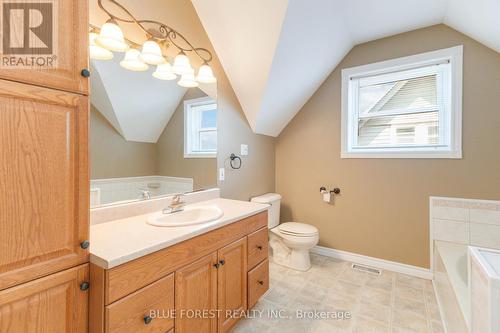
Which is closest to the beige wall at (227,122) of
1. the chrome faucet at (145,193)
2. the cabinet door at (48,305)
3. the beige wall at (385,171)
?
the beige wall at (385,171)

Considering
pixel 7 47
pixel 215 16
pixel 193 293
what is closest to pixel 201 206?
pixel 193 293

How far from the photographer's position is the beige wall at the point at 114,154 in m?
1.35

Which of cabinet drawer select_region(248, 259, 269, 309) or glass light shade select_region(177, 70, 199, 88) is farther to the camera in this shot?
glass light shade select_region(177, 70, 199, 88)

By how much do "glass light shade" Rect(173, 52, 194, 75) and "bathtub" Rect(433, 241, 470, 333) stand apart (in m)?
2.28

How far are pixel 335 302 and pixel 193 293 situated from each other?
1.32 m

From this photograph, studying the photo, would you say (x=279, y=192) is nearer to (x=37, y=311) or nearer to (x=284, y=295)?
(x=284, y=295)

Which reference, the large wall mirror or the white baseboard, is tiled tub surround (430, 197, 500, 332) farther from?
the large wall mirror

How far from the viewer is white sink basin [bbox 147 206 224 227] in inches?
57.4

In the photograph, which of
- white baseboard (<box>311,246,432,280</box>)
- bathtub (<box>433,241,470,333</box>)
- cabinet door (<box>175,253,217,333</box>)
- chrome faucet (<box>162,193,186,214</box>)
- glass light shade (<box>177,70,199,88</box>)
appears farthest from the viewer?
white baseboard (<box>311,246,432,280</box>)

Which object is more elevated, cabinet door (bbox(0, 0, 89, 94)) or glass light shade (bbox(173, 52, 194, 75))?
glass light shade (bbox(173, 52, 194, 75))

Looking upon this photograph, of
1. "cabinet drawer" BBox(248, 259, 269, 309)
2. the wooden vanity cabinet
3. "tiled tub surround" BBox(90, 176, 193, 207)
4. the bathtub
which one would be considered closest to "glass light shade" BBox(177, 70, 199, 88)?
"tiled tub surround" BBox(90, 176, 193, 207)

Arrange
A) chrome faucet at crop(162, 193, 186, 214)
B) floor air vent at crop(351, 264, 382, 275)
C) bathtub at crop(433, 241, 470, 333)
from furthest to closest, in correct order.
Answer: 1. floor air vent at crop(351, 264, 382, 275)
2. chrome faucet at crop(162, 193, 186, 214)
3. bathtub at crop(433, 241, 470, 333)

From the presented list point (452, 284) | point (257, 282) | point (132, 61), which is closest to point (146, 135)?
point (132, 61)

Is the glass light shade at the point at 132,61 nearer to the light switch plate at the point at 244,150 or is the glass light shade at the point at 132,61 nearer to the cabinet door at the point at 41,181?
the cabinet door at the point at 41,181
